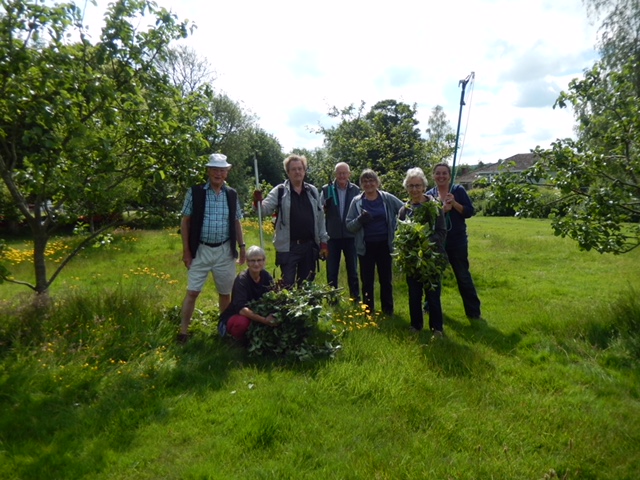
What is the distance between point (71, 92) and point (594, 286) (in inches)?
383

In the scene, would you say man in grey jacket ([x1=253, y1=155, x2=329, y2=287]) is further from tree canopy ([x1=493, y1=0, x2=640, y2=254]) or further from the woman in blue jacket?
tree canopy ([x1=493, y1=0, x2=640, y2=254])

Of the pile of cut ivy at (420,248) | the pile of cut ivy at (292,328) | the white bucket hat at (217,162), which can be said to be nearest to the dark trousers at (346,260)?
the pile of cut ivy at (420,248)

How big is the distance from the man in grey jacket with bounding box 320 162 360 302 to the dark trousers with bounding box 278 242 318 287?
2.11 feet

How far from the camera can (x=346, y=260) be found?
6.84 m

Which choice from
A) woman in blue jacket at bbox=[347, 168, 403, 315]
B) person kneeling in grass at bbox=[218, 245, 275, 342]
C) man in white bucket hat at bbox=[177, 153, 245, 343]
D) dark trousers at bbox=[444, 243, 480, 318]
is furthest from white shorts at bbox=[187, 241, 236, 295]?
dark trousers at bbox=[444, 243, 480, 318]

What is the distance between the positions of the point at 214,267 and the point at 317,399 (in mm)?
2180

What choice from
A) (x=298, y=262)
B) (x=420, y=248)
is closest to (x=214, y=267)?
(x=298, y=262)

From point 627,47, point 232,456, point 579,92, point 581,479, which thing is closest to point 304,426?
point 232,456

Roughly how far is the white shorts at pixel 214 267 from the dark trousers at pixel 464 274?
299 centimetres

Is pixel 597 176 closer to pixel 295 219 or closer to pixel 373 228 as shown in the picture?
pixel 373 228

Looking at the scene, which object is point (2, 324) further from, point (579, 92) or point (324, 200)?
point (579, 92)

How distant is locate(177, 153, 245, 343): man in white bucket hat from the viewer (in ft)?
17.4

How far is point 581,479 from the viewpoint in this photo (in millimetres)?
3084

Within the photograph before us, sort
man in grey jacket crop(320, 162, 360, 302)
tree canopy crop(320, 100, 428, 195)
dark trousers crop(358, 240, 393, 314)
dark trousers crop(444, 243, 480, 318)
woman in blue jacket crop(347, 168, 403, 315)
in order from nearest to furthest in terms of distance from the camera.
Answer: woman in blue jacket crop(347, 168, 403, 315), dark trousers crop(358, 240, 393, 314), dark trousers crop(444, 243, 480, 318), man in grey jacket crop(320, 162, 360, 302), tree canopy crop(320, 100, 428, 195)
